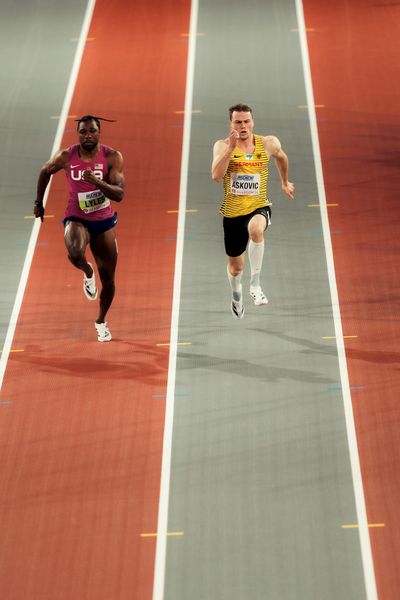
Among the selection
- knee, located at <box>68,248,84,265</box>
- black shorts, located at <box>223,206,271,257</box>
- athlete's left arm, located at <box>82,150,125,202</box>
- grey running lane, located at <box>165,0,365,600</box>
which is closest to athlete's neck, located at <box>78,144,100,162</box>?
athlete's left arm, located at <box>82,150,125,202</box>

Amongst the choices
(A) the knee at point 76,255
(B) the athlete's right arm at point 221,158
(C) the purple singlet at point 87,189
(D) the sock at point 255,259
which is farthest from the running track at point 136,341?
(B) the athlete's right arm at point 221,158

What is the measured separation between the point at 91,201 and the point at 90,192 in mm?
76

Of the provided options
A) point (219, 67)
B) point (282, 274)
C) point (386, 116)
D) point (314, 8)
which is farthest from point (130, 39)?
point (282, 274)

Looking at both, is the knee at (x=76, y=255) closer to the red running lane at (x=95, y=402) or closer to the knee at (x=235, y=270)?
the red running lane at (x=95, y=402)

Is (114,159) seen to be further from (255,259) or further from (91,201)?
(255,259)

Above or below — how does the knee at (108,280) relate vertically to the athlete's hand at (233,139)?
below

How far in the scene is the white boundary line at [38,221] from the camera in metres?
11.4

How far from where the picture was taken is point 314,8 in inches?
715

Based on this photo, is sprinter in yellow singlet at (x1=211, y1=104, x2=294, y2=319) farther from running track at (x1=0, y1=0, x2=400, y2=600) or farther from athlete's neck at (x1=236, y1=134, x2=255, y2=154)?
running track at (x1=0, y1=0, x2=400, y2=600)

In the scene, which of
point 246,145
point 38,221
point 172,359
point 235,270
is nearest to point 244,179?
point 246,145

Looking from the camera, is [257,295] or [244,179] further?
[257,295]

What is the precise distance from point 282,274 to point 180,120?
3.72 meters

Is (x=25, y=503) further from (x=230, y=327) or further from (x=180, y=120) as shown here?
(x=180, y=120)

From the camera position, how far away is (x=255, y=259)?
442 inches
